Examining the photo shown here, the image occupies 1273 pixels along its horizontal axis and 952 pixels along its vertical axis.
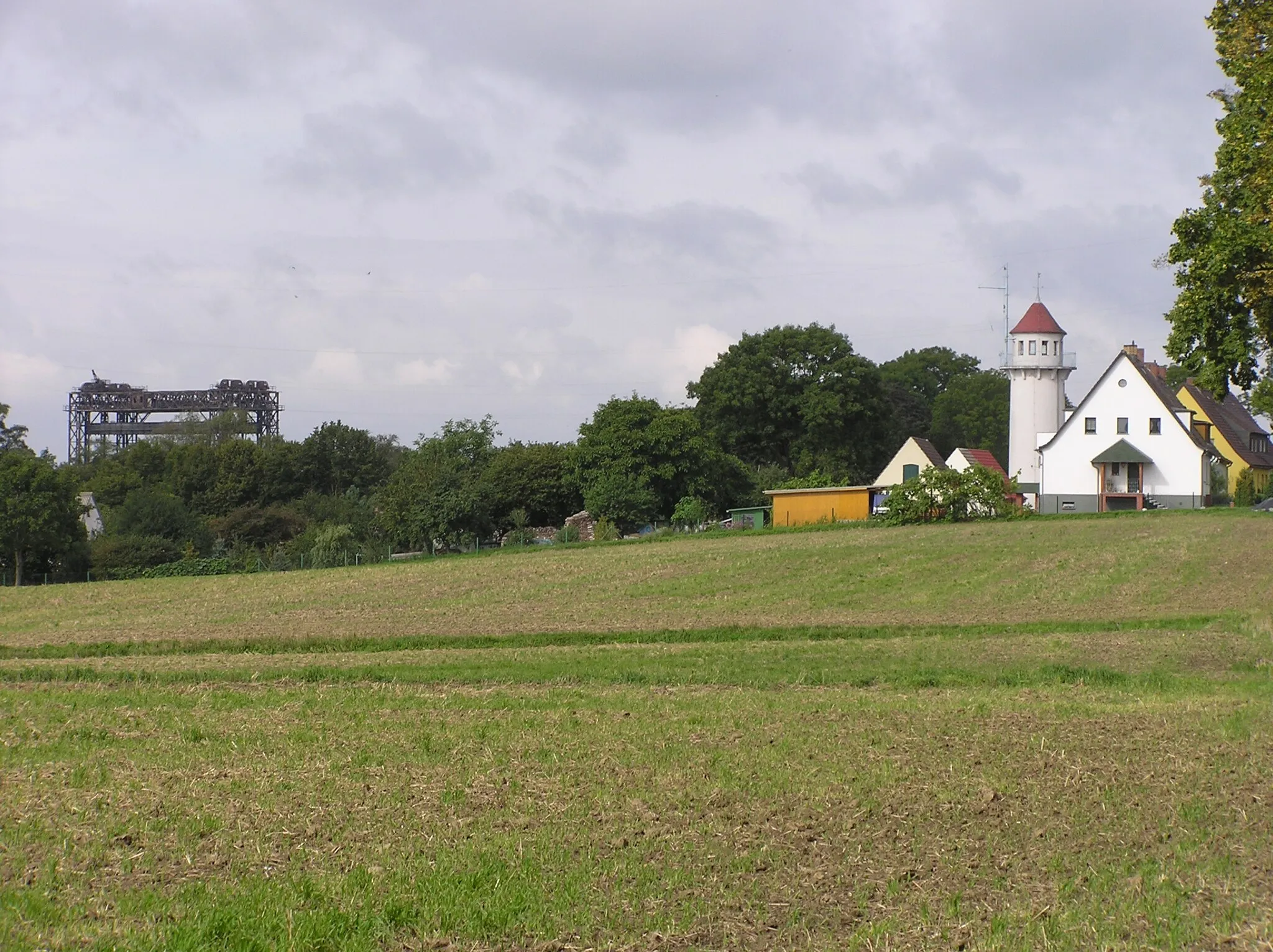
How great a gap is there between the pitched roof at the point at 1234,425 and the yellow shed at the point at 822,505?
3198 centimetres

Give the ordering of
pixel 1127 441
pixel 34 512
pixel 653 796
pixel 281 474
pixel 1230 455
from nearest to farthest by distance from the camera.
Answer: pixel 653 796
pixel 34 512
pixel 1127 441
pixel 1230 455
pixel 281 474

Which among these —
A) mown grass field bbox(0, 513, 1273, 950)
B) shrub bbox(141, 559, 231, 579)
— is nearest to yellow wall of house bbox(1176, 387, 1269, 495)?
shrub bbox(141, 559, 231, 579)

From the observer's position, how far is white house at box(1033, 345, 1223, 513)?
76.1 metres

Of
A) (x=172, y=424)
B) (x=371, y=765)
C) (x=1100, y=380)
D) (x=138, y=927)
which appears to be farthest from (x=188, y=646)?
(x=172, y=424)

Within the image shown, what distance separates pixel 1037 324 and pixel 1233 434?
59.7 feet

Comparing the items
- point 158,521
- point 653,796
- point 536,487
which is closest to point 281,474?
point 158,521

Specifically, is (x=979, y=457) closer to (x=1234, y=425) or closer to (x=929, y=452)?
(x=929, y=452)

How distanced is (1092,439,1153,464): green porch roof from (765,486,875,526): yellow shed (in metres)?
15.4

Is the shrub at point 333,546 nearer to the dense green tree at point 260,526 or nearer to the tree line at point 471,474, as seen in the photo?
the tree line at point 471,474

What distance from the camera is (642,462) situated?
285ft

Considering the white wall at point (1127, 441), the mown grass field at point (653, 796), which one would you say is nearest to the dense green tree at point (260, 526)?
the white wall at point (1127, 441)

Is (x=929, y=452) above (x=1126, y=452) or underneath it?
above

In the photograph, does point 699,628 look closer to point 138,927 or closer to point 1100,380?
point 138,927

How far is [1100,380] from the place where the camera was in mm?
79125
